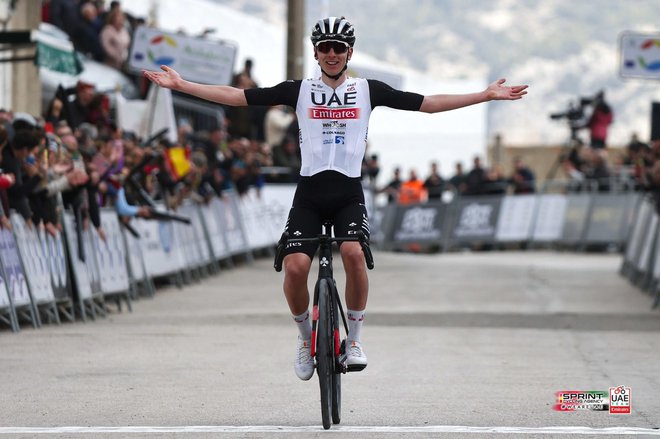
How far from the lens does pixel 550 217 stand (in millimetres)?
34375

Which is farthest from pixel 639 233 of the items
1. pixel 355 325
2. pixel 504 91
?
pixel 355 325

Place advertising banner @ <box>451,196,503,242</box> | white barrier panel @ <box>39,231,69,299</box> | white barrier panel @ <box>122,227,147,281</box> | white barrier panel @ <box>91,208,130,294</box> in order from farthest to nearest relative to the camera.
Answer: advertising banner @ <box>451,196,503,242</box> < white barrier panel @ <box>122,227,147,281</box> < white barrier panel @ <box>91,208,130,294</box> < white barrier panel @ <box>39,231,69,299</box>

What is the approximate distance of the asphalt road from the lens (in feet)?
30.2

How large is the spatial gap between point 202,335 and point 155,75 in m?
5.86

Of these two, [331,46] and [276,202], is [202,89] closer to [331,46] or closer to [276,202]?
[331,46]

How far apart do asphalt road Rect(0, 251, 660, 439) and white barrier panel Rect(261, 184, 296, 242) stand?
6783 mm

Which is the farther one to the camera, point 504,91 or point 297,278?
→ point 504,91

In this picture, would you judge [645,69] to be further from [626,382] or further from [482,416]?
[482,416]

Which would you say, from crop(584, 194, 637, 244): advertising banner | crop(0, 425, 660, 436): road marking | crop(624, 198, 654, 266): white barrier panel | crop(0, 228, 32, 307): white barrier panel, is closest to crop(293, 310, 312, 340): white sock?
crop(0, 425, 660, 436): road marking

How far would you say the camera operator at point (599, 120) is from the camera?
36.5m

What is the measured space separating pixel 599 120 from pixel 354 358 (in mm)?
28335

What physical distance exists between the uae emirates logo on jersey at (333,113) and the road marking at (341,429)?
1925 mm

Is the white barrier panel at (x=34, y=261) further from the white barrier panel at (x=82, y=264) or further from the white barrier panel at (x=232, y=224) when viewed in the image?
the white barrier panel at (x=232, y=224)

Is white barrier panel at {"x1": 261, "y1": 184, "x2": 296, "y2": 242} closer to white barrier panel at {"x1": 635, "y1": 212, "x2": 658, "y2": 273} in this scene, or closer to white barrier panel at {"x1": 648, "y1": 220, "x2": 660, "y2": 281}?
white barrier panel at {"x1": 635, "y1": 212, "x2": 658, "y2": 273}
